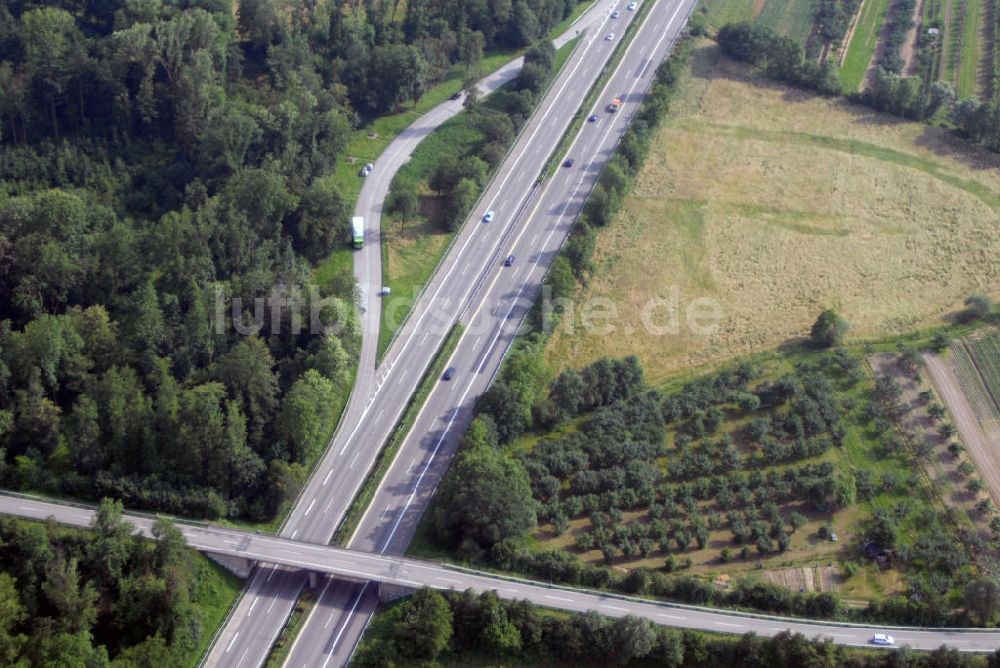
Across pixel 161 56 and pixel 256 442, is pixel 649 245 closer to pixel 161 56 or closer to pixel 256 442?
pixel 256 442

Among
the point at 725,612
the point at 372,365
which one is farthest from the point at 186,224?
the point at 725,612

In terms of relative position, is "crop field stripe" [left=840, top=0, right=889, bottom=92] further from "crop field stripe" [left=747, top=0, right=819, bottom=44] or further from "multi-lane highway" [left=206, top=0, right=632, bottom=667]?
"multi-lane highway" [left=206, top=0, right=632, bottom=667]

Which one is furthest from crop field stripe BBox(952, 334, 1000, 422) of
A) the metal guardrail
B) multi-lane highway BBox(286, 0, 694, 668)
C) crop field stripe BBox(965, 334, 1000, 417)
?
multi-lane highway BBox(286, 0, 694, 668)

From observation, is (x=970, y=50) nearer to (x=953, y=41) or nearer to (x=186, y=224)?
(x=953, y=41)

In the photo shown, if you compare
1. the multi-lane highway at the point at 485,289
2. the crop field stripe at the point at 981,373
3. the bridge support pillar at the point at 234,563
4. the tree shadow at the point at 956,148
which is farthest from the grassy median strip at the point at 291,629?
the tree shadow at the point at 956,148

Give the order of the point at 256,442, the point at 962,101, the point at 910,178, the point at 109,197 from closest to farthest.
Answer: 1. the point at 256,442
2. the point at 109,197
3. the point at 910,178
4. the point at 962,101

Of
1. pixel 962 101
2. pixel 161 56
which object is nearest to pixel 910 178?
pixel 962 101
